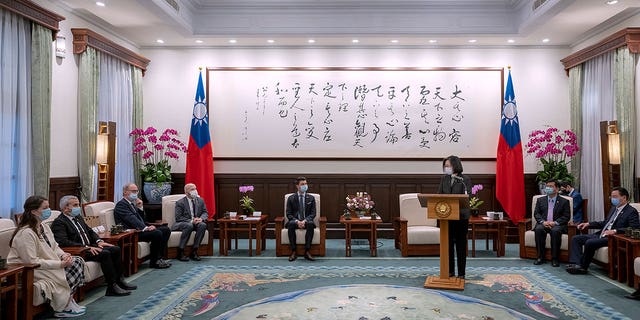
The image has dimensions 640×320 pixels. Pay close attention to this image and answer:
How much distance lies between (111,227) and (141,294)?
118cm

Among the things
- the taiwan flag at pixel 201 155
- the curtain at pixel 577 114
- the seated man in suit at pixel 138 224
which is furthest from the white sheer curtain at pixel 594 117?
the seated man in suit at pixel 138 224

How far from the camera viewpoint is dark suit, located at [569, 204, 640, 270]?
613 centimetres

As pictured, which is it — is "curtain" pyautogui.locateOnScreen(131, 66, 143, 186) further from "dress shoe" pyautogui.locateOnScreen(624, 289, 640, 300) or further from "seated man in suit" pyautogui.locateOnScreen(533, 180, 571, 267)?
"dress shoe" pyautogui.locateOnScreen(624, 289, 640, 300)

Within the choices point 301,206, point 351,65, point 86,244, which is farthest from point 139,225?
point 351,65

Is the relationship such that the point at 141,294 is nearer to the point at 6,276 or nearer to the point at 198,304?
the point at 198,304

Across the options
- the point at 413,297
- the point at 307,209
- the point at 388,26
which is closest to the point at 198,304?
the point at 413,297

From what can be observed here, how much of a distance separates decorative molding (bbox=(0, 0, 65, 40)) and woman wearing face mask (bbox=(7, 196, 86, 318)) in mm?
2436

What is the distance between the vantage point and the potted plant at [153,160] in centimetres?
→ 852

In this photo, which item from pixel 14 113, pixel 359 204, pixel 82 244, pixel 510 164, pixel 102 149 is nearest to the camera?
pixel 82 244

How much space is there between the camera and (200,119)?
8.81 meters

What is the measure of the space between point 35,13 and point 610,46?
8096mm

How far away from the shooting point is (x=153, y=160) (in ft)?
30.1

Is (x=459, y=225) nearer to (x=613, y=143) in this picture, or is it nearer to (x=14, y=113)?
(x=613, y=143)

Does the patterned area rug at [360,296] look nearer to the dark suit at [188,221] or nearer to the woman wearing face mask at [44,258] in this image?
the woman wearing face mask at [44,258]
